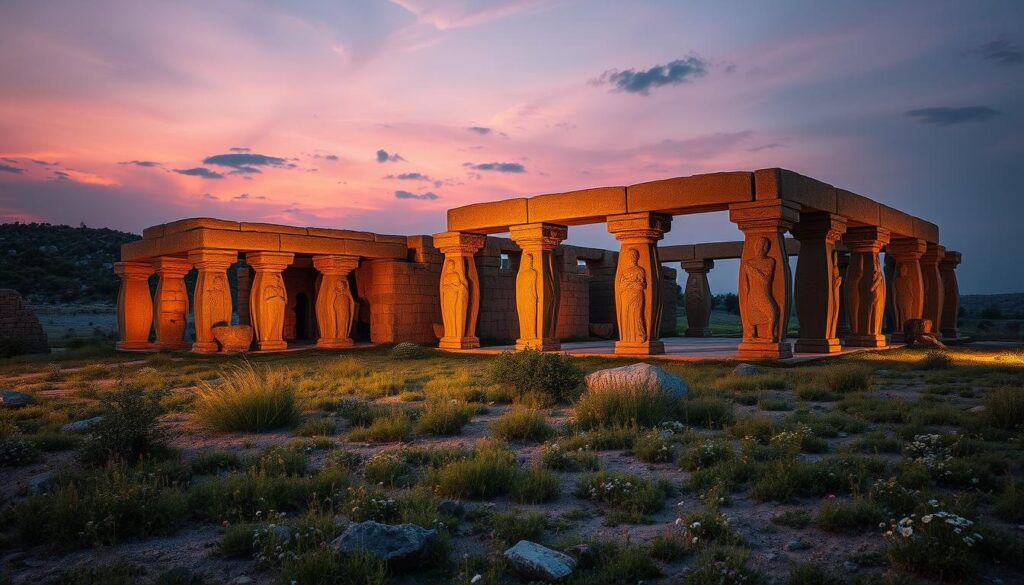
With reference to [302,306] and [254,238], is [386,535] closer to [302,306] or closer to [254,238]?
[254,238]

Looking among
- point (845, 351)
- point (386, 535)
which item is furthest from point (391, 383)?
point (845, 351)

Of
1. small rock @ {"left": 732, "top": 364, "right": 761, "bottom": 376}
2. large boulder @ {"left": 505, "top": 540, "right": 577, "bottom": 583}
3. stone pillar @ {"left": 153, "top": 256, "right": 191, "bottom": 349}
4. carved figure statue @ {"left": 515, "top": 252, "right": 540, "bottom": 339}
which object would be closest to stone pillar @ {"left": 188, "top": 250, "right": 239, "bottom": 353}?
stone pillar @ {"left": 153, "top": 256, "right": 191, "bottom": 349}

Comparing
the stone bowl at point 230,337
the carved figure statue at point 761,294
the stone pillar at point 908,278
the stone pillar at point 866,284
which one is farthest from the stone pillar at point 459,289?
the stone pillar at point 908,278

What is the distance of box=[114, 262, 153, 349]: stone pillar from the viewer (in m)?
19.0

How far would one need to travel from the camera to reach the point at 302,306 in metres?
23.5

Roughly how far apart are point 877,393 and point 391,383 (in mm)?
7098

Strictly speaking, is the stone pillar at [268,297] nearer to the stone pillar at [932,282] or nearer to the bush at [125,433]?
the bush at [125,433]

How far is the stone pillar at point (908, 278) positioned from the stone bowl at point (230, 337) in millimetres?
17568

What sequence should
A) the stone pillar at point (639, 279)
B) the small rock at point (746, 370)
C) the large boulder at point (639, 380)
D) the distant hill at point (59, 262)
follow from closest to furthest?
the large boulder at point (639, 380) < the small rock at point (746, 370) < the stone pillar at point (639, 279) < the distant hill at point (59, 262)

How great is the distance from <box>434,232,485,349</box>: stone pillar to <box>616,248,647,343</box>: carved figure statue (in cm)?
453

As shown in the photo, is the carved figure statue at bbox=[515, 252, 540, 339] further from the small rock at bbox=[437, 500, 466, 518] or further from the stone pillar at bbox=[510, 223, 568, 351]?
the small rock at bbox=[437, 500, 466, 518]

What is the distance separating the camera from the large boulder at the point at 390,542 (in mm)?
3506

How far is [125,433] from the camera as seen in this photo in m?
5.79

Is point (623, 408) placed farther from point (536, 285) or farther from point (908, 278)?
point (908, 278)
